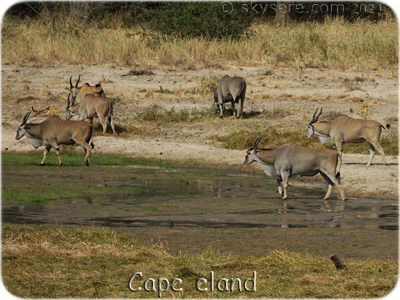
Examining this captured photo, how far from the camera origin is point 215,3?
25.2 m

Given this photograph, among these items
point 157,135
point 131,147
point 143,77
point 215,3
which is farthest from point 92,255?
point 215,3

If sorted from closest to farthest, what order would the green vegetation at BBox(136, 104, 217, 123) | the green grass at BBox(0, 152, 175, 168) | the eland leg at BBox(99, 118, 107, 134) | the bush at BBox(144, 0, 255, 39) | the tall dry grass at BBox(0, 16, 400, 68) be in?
1. the green grass at BBox(0, 152, 175, 168)
2. the eland leg at BBox(99, 118, 107, 134)
3. the green vegetation at BBox(136, 104, 217, 123)
4. the tall dry grass at BBox(0, 16, 400, 68)
5. the bush at BBox(144, 0, 255, 39)

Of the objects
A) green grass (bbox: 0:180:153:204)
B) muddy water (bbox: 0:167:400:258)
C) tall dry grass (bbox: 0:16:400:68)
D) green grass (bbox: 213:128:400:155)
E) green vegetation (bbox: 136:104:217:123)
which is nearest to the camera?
muddy water (bbox: 0:167:400:258)

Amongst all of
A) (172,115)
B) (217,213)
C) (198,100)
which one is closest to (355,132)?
(217,213)

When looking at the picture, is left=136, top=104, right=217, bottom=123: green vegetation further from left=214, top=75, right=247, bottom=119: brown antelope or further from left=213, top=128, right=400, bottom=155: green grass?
left=213, top=128, right=400, bottom=155: green grass

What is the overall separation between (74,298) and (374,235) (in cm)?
411

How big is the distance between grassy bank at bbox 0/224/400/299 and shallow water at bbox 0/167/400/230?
1637mm

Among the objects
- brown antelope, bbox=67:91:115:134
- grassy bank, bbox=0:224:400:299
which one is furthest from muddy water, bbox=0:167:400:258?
A: brown antelope, bbox=67:91:115:134

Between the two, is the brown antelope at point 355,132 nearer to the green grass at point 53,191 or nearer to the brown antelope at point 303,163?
the brown antelope at point 303,163

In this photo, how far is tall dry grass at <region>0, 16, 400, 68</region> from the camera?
23.0 metres

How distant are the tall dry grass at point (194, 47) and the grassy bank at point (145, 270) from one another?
50.8 feet

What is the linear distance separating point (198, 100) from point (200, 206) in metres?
9.66

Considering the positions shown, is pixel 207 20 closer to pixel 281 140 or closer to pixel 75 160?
pixel 281 140

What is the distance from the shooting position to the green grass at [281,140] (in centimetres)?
1535
